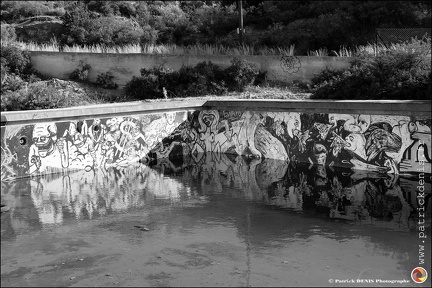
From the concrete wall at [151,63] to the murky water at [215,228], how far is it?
6282 mm

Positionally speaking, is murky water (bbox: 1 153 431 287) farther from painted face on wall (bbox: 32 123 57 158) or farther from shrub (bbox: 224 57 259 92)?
shrub (bbox: 224 57 259 92)

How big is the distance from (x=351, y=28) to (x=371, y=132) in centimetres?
1556

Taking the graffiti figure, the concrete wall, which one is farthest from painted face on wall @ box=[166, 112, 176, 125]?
the concrete wall

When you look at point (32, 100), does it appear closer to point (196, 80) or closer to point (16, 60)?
point (196, 80)

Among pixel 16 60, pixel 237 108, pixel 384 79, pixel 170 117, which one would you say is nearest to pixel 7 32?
pixel 16 60

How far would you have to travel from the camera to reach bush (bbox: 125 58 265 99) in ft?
91.7

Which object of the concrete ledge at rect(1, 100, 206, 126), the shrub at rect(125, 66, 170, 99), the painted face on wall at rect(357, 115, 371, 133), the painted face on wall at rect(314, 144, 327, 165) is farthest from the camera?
the shrub at rect(125, 66, 170, 99)

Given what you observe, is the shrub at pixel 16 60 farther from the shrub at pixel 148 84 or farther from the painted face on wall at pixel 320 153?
the painted face on wall at pixel 320 153

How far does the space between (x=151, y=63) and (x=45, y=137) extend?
10294 millimetres

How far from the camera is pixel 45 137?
2103cm

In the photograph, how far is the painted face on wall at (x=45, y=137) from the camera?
68.3 feet

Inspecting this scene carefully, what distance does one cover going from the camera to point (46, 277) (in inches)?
460

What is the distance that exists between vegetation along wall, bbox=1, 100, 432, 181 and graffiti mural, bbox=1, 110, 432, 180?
3 cm

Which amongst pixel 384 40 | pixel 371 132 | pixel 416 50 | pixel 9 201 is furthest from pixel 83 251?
pixel 384 40
